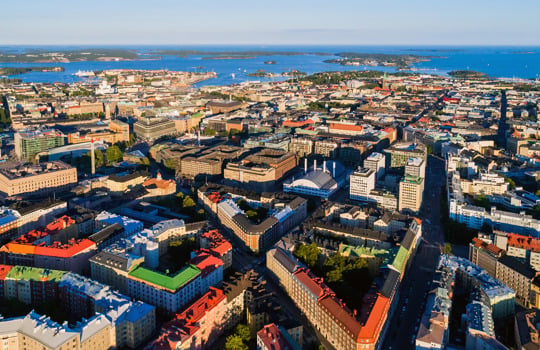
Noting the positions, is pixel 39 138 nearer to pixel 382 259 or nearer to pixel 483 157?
pixel 382 259

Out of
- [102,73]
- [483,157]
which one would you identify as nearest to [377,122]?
[483,157]

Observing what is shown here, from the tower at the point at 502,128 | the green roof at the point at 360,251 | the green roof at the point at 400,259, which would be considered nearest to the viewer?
the green roof at the point at 400,259

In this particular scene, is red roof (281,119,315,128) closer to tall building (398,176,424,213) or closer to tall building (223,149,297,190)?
tall building (223,149,297,190)

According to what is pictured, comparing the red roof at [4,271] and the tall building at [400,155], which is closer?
the red roof at [4,271]

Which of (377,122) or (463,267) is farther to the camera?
(377,122)

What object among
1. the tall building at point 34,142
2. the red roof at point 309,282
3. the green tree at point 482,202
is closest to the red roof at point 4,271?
the red roof at point 309,282

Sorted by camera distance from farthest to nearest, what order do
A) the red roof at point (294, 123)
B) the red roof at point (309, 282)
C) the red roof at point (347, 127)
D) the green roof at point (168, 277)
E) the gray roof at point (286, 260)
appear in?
the red roof at point (294, 123) → the red roof at point (347, 127) → the gray roof at point (286, 260) → the green roof at point (168, 277) → the red roof at point (309, 282)

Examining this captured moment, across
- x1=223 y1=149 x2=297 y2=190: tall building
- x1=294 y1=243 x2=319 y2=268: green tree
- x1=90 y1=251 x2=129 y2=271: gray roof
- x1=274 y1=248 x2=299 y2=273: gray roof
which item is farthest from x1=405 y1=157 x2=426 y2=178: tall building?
x1=90 y1=251 x2=129 y2=271: gray roof

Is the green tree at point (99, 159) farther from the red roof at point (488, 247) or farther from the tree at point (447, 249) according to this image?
the red roof at point (488, 247)
